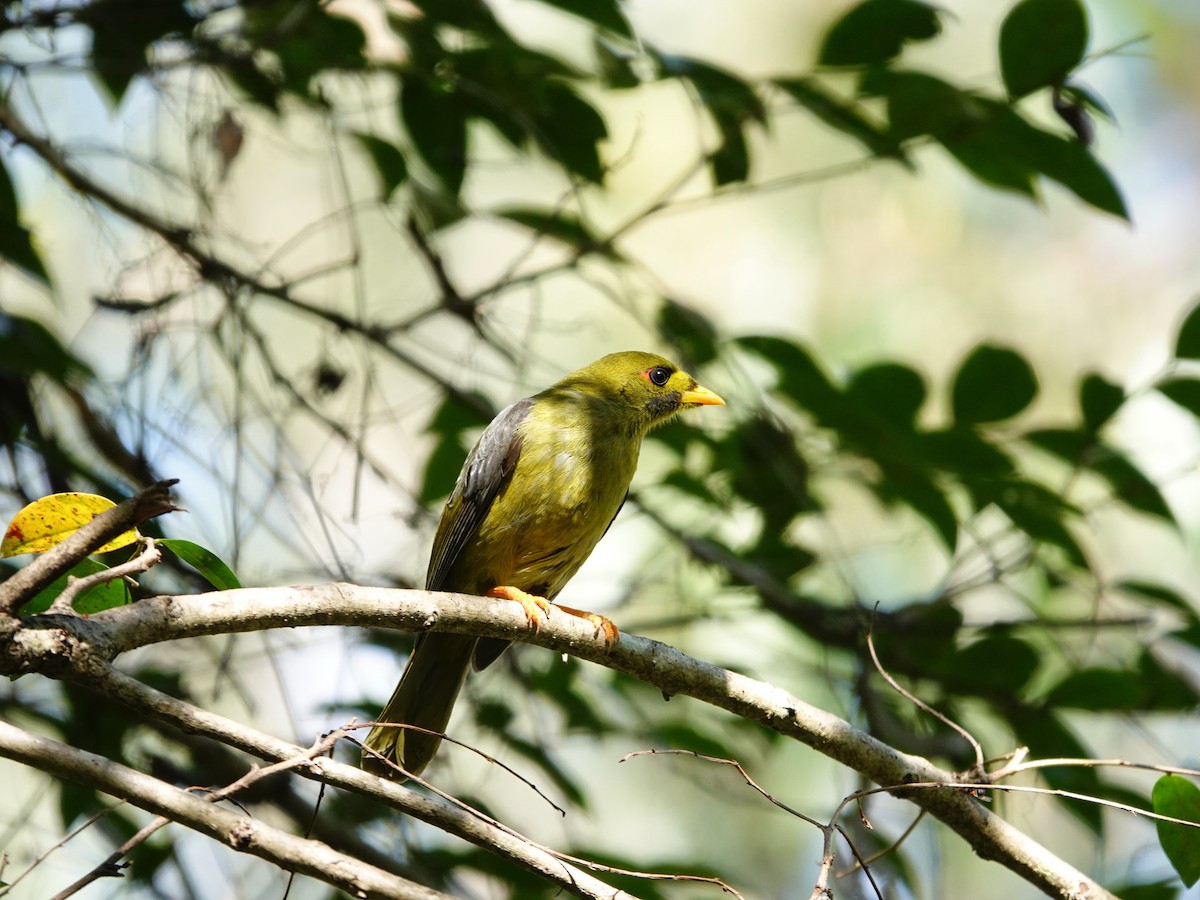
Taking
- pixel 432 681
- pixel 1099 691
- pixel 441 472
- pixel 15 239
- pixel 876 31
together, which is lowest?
pixel 432 681

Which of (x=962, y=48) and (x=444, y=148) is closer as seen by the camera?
(x=444, y=148)

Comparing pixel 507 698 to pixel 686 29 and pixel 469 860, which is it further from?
pixel 686 29

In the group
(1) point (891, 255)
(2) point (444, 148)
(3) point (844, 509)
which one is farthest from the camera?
(1) point (891, 255)

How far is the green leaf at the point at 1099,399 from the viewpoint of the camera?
13.7 feet

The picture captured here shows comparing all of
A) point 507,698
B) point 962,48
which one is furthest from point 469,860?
point 962,48

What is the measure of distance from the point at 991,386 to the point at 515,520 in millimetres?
1738

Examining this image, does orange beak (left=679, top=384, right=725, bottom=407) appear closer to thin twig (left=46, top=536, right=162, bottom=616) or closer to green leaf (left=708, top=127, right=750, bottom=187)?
green leaf (left=708, top=127, right=750, bottom=187)

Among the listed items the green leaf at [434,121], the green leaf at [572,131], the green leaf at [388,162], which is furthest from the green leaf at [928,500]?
the green leaf at [388,162]

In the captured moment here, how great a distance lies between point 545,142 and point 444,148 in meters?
0.46

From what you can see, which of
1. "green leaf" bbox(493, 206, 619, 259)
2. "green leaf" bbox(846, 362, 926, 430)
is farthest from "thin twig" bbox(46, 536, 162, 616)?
"green leaf" bbox(846, 362, 926, 430)

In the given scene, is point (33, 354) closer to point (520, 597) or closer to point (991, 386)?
point (520, 597)

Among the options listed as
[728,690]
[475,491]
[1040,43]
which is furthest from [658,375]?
[728,690]

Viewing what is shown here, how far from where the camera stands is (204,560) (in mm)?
2258

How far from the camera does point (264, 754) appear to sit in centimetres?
204
